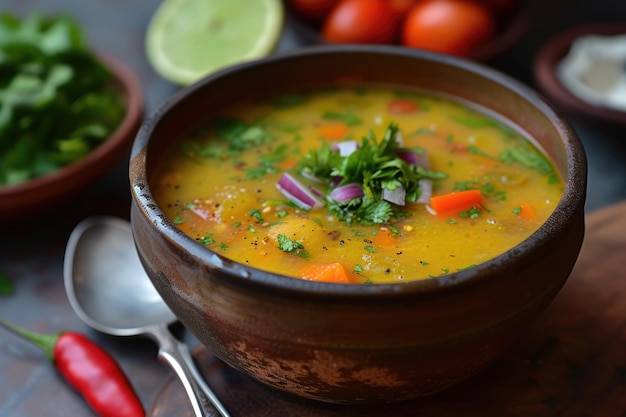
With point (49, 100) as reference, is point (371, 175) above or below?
above

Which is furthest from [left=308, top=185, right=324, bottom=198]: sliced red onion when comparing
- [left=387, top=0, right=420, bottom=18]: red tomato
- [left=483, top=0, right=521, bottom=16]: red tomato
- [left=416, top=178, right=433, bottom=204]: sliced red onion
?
[left=483, top=0, right=521, bottom=16]: red tomato

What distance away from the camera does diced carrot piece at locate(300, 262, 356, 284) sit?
56.1 inches

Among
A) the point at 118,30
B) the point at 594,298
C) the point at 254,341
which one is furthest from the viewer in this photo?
the point at 118,30

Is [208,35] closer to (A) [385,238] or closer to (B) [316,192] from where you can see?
(B) [316,192]

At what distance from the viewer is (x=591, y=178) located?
2424 mm

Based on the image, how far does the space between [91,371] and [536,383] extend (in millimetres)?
1000

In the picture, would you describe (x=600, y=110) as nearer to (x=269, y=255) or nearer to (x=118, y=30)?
(x=269, y=255)

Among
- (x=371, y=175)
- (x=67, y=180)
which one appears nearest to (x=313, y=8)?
(x=67, y=180)

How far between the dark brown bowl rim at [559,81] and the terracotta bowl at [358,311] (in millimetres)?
959

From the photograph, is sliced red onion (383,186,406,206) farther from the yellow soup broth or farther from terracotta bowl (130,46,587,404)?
terracotta bowl (130,46,587,404)

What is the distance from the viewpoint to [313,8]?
9.55ft

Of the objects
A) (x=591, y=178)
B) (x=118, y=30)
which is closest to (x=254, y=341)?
(x=591, y=178)

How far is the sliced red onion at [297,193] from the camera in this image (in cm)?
167

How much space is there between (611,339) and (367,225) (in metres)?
0.63
